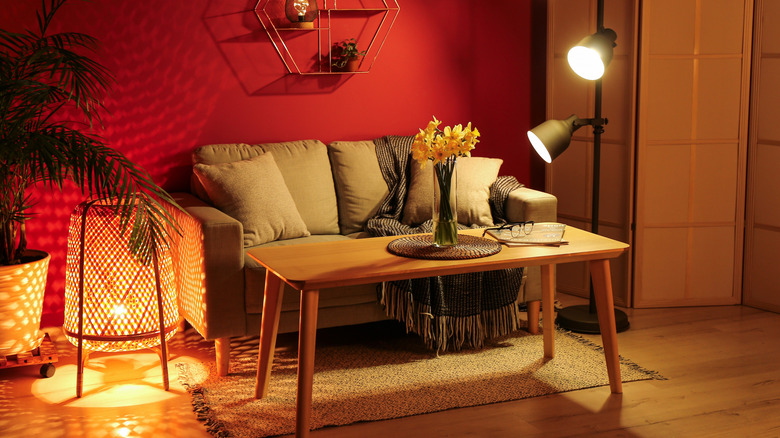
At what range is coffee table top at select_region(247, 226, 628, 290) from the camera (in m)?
2.55

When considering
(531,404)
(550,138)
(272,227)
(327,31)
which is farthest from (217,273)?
(327,31)

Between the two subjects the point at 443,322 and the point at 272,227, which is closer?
the point at 443,322

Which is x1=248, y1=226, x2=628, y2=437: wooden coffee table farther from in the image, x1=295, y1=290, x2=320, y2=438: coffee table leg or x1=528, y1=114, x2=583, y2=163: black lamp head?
x1=528, y1=114, x2=583, y2=163: black lamp head

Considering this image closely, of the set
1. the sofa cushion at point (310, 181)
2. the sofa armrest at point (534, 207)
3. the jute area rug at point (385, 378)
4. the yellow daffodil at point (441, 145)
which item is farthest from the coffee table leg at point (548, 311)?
the sofa cushion at point (310, 181)

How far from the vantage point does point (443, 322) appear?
344 cm

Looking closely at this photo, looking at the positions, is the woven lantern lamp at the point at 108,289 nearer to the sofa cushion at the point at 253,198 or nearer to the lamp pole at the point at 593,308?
the sofa cushion at the point at 253,198

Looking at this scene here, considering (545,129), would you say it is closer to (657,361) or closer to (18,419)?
(657,361)

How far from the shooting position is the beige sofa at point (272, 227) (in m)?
3.20

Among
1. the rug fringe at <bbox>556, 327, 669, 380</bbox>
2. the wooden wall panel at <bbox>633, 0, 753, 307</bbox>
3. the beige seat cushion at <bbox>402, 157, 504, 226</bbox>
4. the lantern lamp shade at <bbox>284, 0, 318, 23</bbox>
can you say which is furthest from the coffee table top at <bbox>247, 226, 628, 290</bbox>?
the lantern lamp shade at <bbox>284, 0, 318, 23</bbox>

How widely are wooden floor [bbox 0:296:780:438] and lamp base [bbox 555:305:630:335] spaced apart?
0.47ft

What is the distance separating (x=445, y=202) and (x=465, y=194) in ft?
3.37

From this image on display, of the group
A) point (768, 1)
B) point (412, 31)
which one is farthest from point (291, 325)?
point (768, 1)

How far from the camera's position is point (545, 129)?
329 cm

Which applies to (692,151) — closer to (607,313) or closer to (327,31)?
(607,313)
